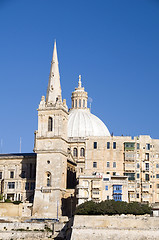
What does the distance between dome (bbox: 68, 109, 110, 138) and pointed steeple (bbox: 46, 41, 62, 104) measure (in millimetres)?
20255

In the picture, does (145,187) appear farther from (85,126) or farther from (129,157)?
(85,126)

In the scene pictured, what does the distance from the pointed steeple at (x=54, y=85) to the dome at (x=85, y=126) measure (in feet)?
66.5

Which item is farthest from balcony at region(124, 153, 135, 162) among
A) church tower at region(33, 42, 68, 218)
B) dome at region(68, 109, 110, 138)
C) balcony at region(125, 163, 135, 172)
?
dome at region(68, 109, 110, 138)

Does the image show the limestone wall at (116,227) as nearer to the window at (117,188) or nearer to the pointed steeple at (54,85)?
the window at (117,188)

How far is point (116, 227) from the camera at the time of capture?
2717 inches

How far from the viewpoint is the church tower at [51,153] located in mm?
86125

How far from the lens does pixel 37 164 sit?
88.5 metres

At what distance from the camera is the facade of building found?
8488 cm

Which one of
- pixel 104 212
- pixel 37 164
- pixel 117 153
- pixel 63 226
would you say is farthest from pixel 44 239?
pixel 117 153

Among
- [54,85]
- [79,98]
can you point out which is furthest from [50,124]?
[79,98]

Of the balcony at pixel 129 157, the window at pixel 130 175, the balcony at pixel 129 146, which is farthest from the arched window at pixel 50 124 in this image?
the window at pixel 130 175

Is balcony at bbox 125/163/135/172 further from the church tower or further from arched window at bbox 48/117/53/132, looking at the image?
arched window at bbox 48/117/53/132

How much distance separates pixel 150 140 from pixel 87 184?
13.8m

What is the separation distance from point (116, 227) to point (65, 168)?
23115 millimetres
